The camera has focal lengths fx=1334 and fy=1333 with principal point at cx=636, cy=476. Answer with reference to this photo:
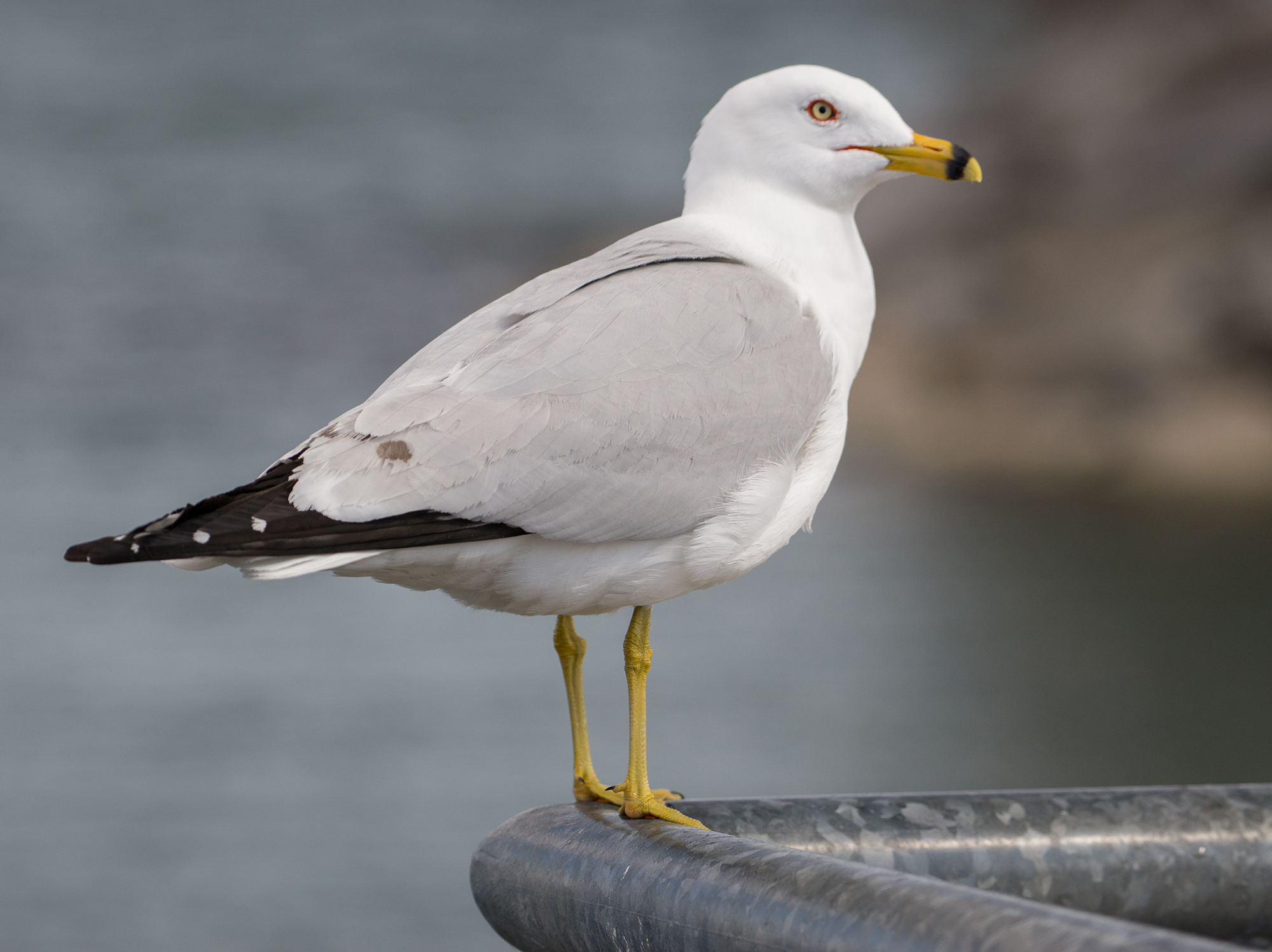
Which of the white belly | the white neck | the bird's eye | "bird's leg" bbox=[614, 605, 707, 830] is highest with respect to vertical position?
the bird's eye

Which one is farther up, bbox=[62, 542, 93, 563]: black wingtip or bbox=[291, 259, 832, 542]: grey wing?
bbox=[291, 259, 832, 542]: grey wing

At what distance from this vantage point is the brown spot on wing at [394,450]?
918 millimetres

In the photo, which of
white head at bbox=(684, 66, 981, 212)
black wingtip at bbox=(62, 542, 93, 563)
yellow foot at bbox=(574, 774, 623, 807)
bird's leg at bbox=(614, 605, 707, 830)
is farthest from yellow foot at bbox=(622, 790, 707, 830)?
white head at bbox=(684, 66, 981, 212)

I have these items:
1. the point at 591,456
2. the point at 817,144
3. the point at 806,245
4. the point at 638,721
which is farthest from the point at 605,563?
the point at 817,144

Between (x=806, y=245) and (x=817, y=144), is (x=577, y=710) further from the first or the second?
(x=817, y=144)

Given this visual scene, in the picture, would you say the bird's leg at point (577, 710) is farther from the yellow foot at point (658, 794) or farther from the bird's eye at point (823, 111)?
the bird's eye at point (823, 111)

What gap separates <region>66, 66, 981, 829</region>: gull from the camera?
88 cm

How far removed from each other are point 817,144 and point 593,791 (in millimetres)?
647

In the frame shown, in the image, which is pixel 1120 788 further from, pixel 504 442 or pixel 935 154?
pixel 935 154

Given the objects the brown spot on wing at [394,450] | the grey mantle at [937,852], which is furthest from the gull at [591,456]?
the grey mantle at [937,852]

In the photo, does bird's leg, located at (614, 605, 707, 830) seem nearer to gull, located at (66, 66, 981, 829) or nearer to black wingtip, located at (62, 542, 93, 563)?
gull, located at (66, 66, 981, 829)

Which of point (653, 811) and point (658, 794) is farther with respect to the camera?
point (658, 794)

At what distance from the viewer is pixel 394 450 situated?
92 cm

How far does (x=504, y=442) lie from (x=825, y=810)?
0.34m
